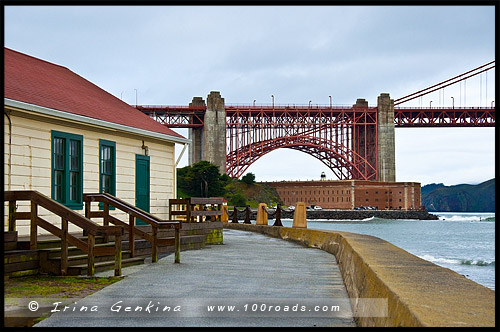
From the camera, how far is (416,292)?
4.86 meters

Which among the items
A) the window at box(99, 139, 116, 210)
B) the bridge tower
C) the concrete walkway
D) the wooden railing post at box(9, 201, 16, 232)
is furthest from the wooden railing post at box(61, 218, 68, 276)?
the bridge tower

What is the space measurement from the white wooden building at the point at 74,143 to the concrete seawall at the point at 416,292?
21.2 feet

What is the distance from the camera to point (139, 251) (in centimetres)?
1209

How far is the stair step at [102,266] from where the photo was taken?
9.14m

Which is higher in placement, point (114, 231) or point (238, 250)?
point (114, 231)

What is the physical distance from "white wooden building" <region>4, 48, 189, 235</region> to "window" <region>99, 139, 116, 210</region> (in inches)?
0.9

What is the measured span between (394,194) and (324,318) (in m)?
117

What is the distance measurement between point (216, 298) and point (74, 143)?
23.5ft

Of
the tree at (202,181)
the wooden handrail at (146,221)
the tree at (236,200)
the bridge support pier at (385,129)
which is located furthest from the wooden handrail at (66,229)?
the bridge support pier at (385,129)

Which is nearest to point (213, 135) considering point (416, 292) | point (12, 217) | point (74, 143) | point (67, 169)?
point (74, 143)

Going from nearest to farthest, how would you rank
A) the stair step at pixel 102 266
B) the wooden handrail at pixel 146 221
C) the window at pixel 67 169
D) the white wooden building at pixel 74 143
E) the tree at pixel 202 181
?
the stair step at pixel 102 266, the wooden handrail at pixel 146 221, the white wooden building at pixel 74 143, the window at pixel 67 169, the tree at pixel 202 181

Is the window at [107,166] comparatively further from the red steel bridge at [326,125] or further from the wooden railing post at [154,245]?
the red steel bridge at [326,125]
